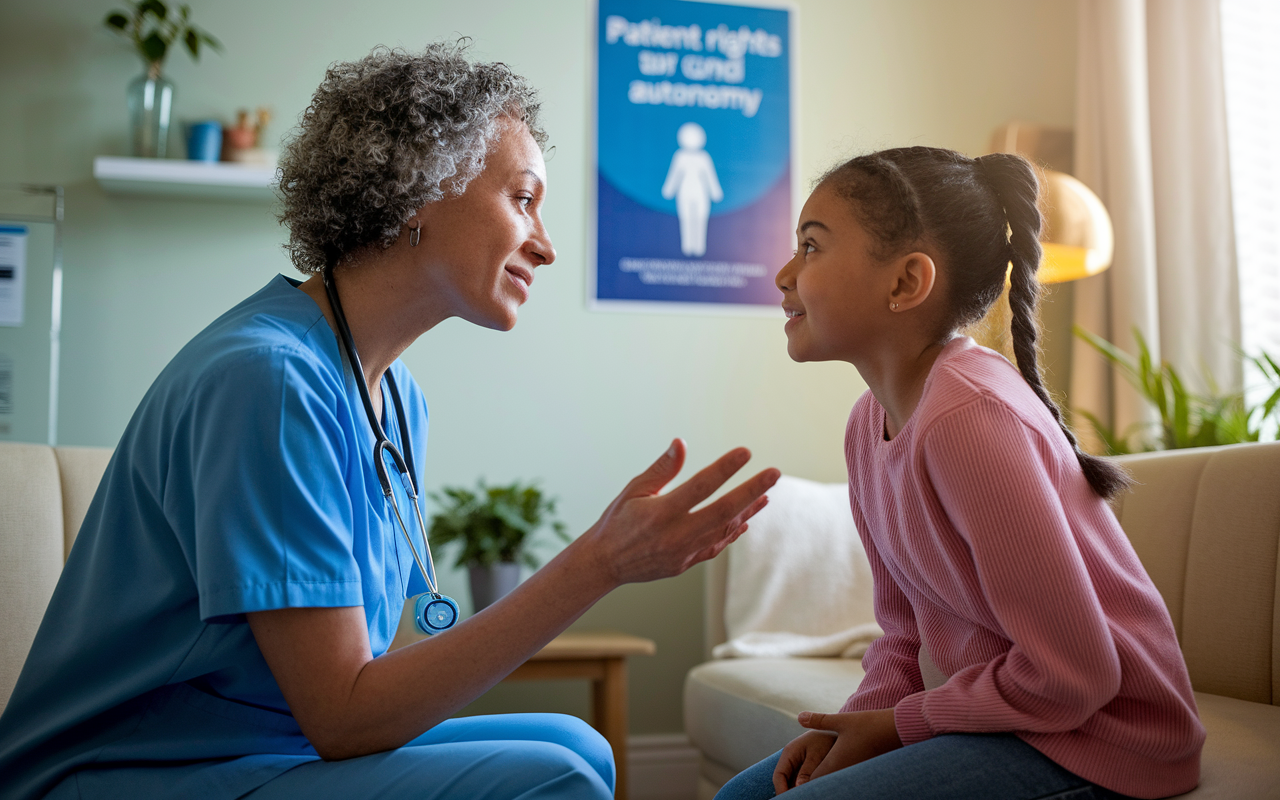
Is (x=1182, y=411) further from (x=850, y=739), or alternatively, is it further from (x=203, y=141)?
(x=203, y=141)

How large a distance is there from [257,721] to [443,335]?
80.0 inches

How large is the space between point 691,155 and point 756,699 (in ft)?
6.03

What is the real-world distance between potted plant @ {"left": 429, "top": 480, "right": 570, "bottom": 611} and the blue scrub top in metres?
1.48

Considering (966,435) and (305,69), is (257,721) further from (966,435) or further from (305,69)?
(305,69)

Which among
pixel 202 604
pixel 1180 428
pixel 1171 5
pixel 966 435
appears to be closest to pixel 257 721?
pixel 202 604

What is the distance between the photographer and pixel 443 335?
2939mm

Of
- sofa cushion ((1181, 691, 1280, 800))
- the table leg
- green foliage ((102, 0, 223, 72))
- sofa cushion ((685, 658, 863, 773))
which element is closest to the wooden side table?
the table leg

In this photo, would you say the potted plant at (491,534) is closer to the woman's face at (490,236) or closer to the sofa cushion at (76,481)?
the sofa cushion at (76,481)

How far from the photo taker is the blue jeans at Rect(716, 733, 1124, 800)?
0.92 meters


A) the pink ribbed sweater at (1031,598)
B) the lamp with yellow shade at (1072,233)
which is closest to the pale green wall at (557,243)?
the lamp with yellow shade at (1072,233)

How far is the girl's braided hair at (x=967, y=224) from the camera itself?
3.99ft

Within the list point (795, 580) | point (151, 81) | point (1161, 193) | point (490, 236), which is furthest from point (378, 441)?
point (1161, 193)

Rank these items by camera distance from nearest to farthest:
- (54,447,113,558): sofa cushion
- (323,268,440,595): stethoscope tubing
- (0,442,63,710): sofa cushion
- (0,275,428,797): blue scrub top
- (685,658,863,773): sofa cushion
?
(0,275,428,797): blue scrub top < (323,268,440,595): stethoscope tubing < (0,442,63,710): sofa cushion < (54,447,113,558): sofa cushion < (685,658,863,773): sofa cushion

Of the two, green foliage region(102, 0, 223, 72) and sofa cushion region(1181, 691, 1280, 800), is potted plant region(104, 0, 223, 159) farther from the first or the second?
sofa cushion region(1181, 691, 1280, 800)
